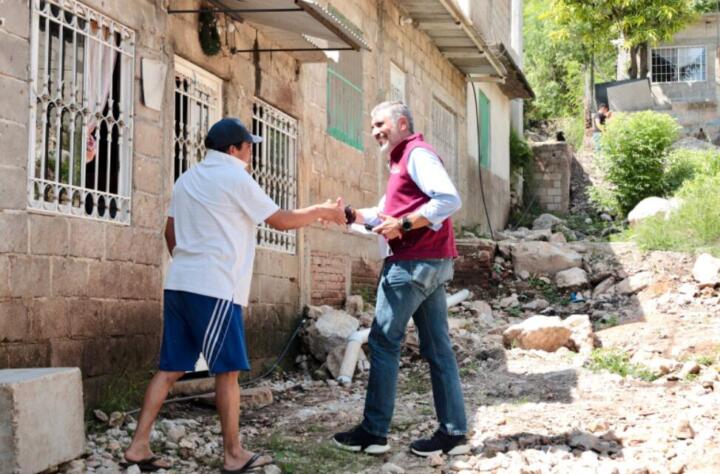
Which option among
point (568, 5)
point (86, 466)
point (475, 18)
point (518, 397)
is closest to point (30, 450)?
point (86, 466)

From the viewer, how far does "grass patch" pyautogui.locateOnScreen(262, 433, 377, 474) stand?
4.69 m

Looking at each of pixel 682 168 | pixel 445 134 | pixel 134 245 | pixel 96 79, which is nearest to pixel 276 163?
pixel 134 245

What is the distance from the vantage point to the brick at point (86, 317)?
5.19m

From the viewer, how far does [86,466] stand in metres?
4.43

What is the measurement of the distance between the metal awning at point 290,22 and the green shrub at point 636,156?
11265 millimetres

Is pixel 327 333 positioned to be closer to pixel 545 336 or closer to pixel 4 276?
pixel 545 336

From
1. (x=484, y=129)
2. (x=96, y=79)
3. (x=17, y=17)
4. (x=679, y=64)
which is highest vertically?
(x=679, y=64)

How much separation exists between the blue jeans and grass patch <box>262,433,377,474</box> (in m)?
0.20

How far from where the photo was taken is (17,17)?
4.79 m

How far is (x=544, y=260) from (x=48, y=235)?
9.22 m

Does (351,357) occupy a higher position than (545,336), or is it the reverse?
(545,336)

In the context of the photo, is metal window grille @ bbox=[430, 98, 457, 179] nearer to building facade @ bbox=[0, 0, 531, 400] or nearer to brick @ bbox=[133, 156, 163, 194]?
building facade @ bbox=[0, 0, 531, 400]

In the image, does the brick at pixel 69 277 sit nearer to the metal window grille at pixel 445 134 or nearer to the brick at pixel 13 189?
the brick at pixel 13 189

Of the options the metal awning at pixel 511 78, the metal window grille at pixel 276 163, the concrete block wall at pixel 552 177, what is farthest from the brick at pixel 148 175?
the concrete block wall at pixel 552 177
